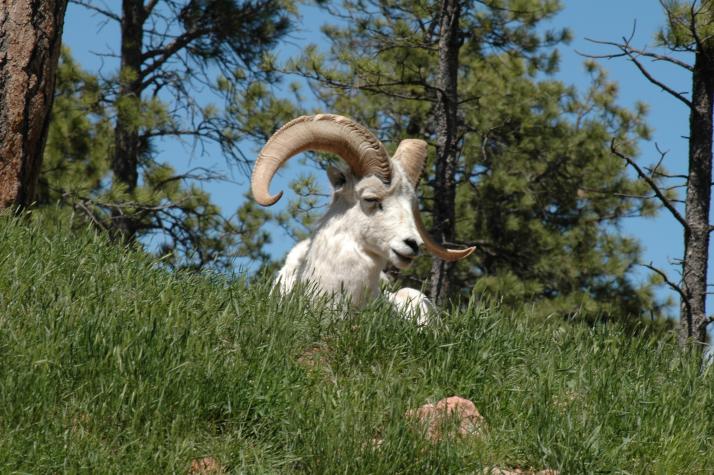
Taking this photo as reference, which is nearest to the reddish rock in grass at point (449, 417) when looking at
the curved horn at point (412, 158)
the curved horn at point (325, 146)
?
the curved horn at point (325, 146)

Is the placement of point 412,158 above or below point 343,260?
above

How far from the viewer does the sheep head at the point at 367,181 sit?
8836 mm

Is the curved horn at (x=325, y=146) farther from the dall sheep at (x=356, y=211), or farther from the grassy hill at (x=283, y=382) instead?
the grassy hill at (x=283, y=382)

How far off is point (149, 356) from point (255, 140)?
1384 cm

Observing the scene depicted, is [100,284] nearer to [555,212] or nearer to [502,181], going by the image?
[502,181]

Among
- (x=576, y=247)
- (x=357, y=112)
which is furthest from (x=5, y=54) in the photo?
(x=576, y=247)

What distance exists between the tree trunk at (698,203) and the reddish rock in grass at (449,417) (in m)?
4.53

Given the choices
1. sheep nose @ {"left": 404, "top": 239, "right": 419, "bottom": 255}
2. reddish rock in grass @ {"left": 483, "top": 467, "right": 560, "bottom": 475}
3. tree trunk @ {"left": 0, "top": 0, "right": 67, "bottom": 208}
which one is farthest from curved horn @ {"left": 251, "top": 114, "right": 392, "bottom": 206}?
reddish rock in grass @ {"left": 483, "top": 467, "right": 560, "bottom": 475}

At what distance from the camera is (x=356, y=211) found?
9055 mm

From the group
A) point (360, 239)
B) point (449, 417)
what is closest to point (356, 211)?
point (360, 239)

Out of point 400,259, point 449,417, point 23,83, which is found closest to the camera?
point 449,417

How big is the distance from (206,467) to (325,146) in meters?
4.70

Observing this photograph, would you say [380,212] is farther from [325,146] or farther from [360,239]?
[325,146]

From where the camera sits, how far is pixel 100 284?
6.31 metres
